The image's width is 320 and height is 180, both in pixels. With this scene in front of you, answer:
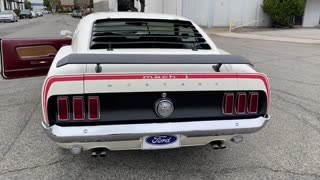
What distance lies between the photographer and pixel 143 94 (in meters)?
2.80

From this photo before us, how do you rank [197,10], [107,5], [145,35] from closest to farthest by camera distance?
1. [145,35]
2. [197,10]
3. [107,5]

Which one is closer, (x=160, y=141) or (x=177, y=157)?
(x=160, y=141)

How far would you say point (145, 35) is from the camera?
161 inches

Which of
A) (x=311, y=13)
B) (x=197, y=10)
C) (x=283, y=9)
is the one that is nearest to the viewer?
(x=283, y=9)

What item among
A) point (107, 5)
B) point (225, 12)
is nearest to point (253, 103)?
point (225, 12)

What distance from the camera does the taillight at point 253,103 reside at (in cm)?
300

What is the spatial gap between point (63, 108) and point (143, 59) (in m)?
0.81

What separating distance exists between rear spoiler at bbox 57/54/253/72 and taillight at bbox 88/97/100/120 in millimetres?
319

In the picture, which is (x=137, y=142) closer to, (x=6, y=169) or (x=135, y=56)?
(x=135, y=56)

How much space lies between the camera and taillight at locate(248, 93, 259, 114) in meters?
3.00

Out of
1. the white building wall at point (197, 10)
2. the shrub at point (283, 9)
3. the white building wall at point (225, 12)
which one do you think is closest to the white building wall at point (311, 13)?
the shrub at point (283, 9)

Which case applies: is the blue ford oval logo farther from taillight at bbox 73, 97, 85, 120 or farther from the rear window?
the rear window

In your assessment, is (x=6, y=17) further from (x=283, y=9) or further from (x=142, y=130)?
(x=142, y=130)

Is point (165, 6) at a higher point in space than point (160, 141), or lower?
higher
